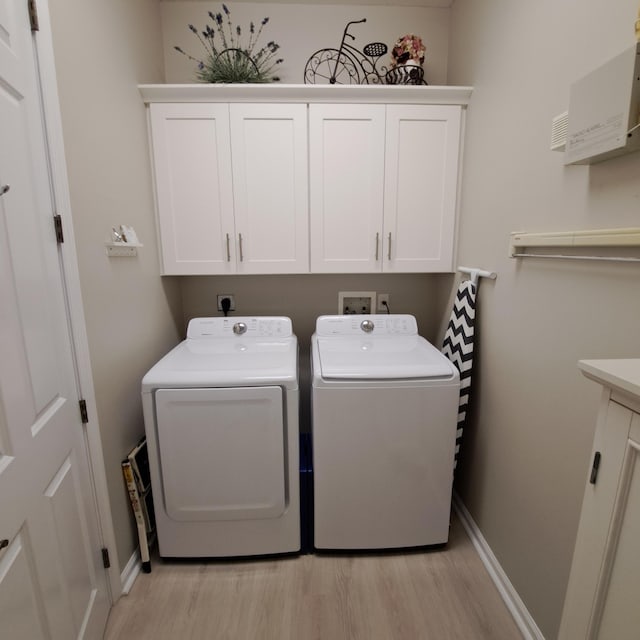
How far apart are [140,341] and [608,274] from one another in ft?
5.88

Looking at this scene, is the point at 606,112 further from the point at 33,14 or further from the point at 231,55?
the point at 231,55

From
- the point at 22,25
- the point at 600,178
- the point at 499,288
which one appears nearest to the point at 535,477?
the point at 499,288

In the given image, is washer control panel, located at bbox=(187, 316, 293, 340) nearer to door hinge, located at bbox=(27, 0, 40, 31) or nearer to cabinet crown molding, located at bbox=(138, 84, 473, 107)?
cabinet crown molding, located at bbox=(138, 84, 473, 107)

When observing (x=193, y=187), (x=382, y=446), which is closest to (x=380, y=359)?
(x=382, y=446)

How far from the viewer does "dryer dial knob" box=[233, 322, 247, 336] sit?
193 centimetres

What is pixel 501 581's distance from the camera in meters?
1.47

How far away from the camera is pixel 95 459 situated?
4.20 ft

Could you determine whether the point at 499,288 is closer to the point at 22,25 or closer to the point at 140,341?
the point at 140,341

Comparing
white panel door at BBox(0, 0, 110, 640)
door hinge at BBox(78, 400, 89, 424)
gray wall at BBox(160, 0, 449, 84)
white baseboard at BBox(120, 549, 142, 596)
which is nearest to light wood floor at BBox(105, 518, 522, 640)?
white baseboard at BBox(120, 549, 142, 596)

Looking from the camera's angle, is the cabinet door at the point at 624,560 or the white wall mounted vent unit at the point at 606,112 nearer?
the cabinet door at the point at 624,560

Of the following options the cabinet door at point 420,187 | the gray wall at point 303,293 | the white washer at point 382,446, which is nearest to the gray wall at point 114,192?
the gray wall at point 303,293

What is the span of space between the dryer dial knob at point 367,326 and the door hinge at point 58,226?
1.39 metres

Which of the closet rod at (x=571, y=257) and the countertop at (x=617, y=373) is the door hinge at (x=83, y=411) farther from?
the closet rod at (x=571, y=257)

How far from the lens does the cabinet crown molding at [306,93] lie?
5.41 ft
